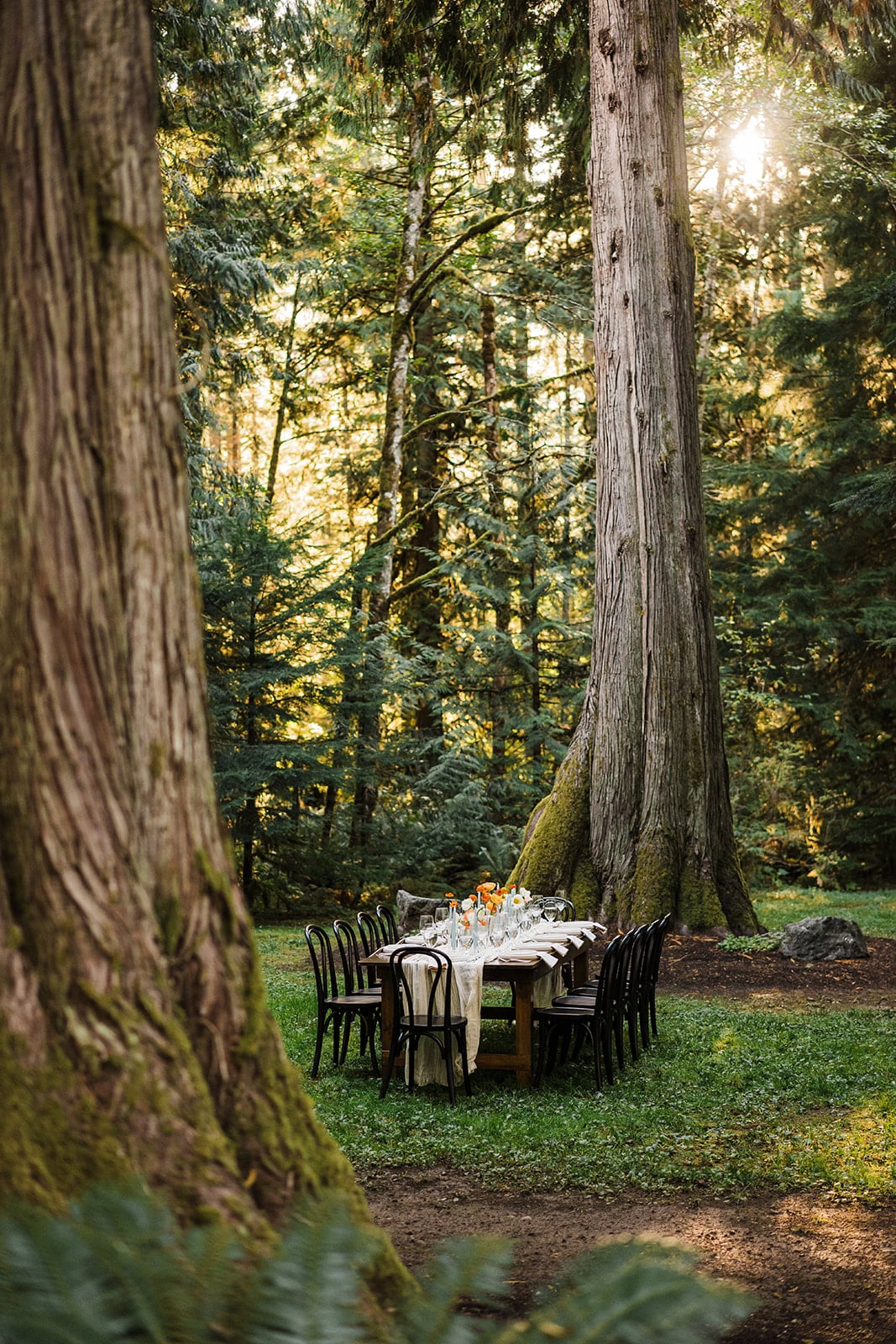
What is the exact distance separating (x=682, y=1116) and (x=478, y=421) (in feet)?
62.0

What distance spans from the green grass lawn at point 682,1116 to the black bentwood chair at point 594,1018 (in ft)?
0.50

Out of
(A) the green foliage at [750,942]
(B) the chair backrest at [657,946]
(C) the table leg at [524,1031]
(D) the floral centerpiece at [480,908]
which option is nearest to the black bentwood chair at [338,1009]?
(D) the floral centerpiece at [480,908]

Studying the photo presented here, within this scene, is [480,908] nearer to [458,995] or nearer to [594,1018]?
[458,995]

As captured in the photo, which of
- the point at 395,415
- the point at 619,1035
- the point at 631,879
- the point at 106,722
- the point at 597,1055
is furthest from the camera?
the point at 395,415

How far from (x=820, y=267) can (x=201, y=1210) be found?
2511 cm

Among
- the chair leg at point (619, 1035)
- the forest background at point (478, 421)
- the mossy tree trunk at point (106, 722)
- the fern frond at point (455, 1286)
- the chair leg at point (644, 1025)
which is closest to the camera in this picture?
the fern frond at point (455, 1286)

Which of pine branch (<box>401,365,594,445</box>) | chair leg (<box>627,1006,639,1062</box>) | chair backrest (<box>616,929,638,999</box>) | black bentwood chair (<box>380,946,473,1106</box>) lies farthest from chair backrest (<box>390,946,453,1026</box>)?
pine branch (<box>401,365,594,445</box>)

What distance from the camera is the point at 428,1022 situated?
7.13 meters

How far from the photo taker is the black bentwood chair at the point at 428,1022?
703cm

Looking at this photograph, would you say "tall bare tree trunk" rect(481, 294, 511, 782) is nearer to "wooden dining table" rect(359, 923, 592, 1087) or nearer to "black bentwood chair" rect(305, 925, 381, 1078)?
"black bentwood chair" rect(305, 925, 381, 1078)

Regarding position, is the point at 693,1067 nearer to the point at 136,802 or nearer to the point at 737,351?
the point at 136,802

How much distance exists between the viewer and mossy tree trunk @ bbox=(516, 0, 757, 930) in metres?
12.2

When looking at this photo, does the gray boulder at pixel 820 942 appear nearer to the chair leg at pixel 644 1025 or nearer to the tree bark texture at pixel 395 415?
the chair leg at pixel 644 1025

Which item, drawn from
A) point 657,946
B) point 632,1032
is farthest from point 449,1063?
point 657,946
